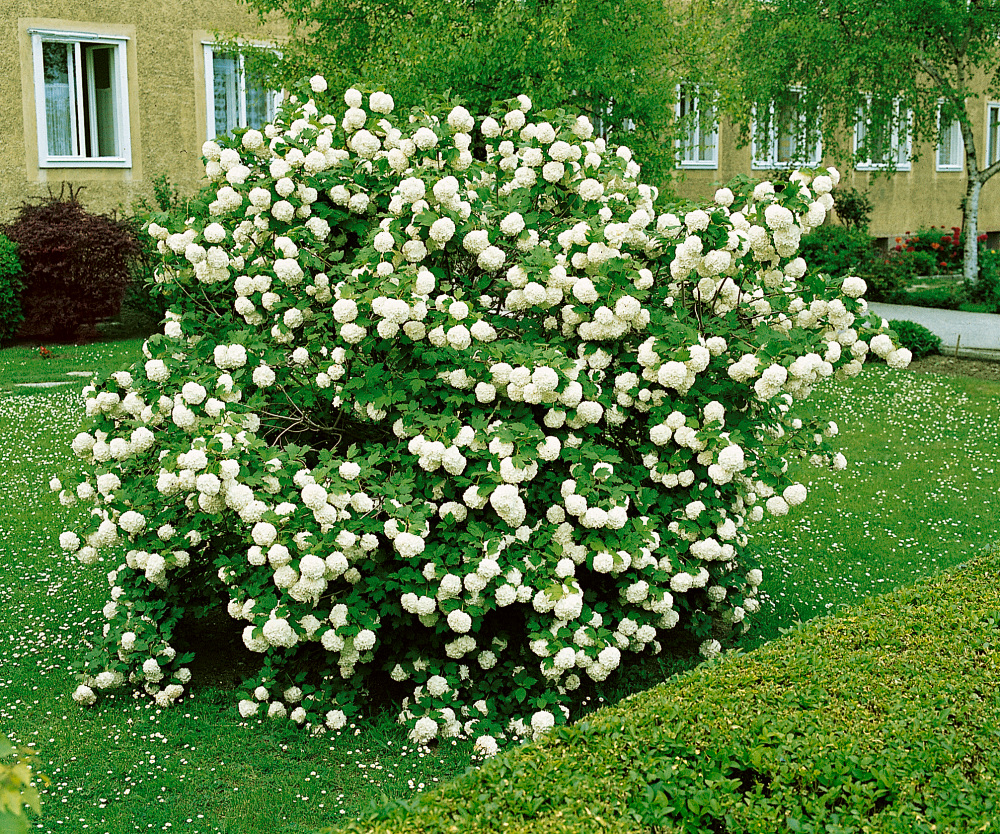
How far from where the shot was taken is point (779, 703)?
10.3ft

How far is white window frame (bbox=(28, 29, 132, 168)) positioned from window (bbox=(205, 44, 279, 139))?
1231 millimetres

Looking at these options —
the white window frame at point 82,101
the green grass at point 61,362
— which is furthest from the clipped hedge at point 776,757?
the white window frame at point 82,101

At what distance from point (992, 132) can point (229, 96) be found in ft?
68.0

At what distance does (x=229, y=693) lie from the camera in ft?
15.9

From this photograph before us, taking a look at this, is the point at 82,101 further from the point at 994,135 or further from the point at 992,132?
the point at 994,135

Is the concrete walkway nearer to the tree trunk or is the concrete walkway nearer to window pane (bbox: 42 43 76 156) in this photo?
the tree trunk

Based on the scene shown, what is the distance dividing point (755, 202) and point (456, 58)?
6.75 metres

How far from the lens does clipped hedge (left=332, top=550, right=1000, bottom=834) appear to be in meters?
2.57

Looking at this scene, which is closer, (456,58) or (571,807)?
(571,807)

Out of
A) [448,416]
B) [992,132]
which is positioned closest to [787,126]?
[992,132]

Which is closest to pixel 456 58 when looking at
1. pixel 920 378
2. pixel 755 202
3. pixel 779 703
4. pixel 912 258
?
pixel 920 378

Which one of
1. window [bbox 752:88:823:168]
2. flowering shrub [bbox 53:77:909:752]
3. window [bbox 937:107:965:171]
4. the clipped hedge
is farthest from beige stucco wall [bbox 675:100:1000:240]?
the clipped hedge

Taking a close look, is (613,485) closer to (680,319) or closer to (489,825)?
(680,319)

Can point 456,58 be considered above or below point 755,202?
above
